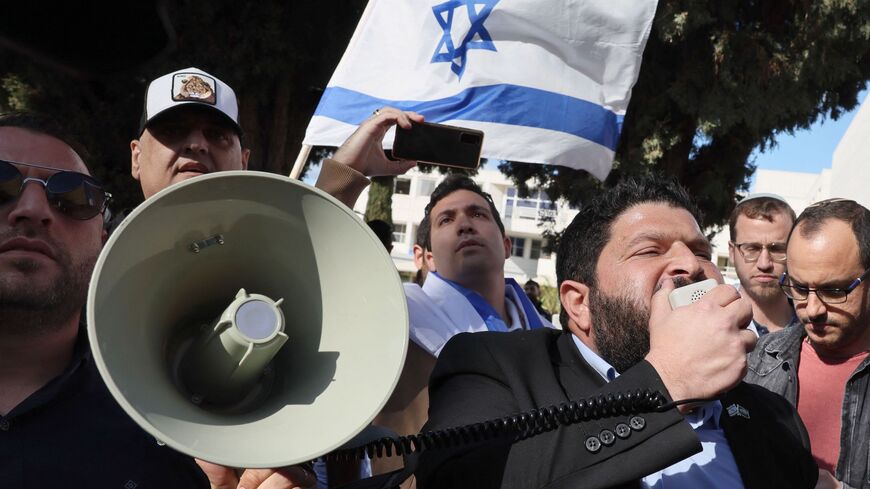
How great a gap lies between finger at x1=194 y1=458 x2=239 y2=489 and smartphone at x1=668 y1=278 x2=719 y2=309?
101 cm

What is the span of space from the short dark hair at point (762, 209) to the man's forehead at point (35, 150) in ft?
11.2

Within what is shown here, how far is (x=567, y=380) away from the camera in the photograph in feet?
6.53

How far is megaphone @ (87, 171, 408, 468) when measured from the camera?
1.39 m

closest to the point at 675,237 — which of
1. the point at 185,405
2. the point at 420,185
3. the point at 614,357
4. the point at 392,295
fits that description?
the point at 614,357

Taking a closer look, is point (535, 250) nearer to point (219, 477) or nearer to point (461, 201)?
point (461, 201)

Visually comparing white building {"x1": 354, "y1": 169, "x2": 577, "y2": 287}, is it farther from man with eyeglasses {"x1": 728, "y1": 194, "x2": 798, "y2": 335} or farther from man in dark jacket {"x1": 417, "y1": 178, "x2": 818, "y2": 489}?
man in dark jacket {"x1": 417, "y1": 178, "x2": 818, "y2": 489}

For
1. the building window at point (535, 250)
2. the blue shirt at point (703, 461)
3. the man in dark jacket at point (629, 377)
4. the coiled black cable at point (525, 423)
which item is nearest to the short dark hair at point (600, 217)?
the man in dark jacket at point (629, 377)

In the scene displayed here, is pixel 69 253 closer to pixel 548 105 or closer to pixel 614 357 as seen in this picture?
pixel 614 357

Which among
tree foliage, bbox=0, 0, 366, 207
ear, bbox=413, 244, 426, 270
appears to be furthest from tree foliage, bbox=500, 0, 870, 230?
ear, bbox=413, 244, 426, 270

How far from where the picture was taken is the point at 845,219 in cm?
310

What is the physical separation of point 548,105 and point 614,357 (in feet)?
7.85

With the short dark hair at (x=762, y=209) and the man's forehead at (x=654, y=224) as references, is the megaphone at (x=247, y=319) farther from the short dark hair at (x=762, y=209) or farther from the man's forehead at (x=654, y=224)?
the short dark hair at (x=762, y=209)

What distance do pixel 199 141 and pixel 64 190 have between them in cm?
74

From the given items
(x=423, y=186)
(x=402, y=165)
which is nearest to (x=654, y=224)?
(x=402, y=165)
